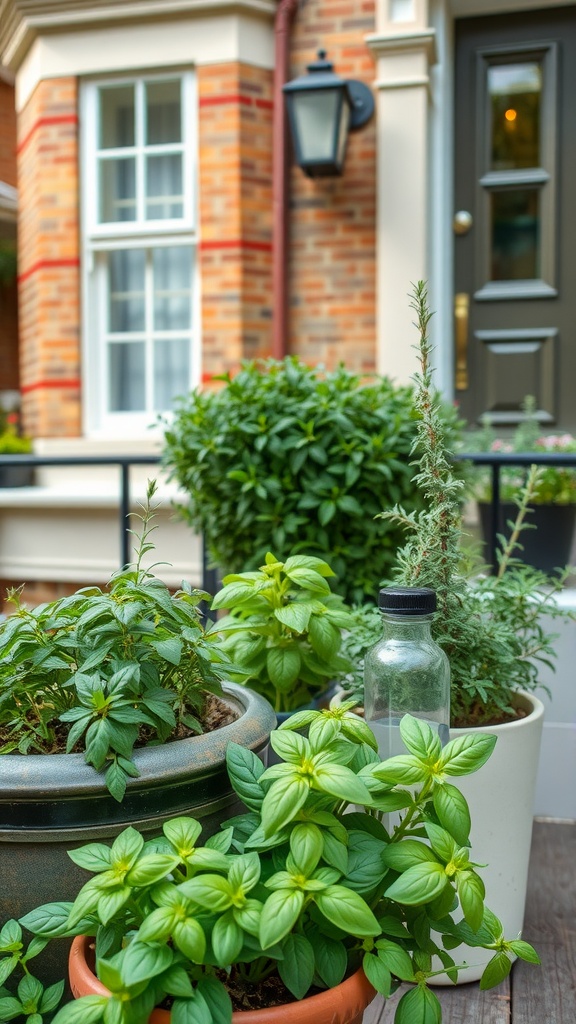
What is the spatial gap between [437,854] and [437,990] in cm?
62

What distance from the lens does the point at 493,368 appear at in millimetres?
4625

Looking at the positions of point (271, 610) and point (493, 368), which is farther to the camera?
point (493, 368)

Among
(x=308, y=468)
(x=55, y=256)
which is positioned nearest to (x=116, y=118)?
(x=55, y=256)

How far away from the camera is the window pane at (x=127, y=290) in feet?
17.2

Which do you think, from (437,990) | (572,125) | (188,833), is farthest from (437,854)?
(572,125)

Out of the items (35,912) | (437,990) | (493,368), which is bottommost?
(437,990)

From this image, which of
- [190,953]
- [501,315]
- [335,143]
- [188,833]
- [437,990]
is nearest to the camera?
[190,953]

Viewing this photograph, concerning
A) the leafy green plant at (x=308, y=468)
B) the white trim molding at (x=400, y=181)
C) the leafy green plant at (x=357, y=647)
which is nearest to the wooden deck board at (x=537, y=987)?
the leafy green plant at (x=357, y=647)

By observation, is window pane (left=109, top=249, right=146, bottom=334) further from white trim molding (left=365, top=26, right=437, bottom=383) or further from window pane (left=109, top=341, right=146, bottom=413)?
white trim molding (left=365, top=26, right=437, bottom=383)

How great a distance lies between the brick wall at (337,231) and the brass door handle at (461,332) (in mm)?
410

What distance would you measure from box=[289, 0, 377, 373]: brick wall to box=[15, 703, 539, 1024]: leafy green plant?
11.7 feet

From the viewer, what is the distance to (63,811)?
1253 millimetres

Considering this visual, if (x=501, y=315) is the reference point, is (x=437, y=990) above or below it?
below

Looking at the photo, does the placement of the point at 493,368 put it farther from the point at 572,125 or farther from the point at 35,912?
the point at 35,912
